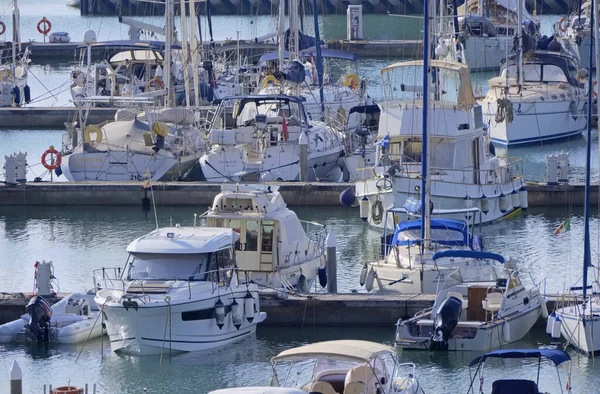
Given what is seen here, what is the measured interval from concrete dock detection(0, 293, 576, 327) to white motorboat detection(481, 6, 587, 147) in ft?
81.5

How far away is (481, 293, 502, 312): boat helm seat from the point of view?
31219 mm

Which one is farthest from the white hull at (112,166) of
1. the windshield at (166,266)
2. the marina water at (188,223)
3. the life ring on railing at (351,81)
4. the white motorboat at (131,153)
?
the windshield at (166,266)

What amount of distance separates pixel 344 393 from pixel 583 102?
3576 cm

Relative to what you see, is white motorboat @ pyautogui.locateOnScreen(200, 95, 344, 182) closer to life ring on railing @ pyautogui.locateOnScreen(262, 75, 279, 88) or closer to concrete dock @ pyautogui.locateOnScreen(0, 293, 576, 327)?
life ring on railing @ pyautogui.locateOnScreen(262, 75, 279, 88)

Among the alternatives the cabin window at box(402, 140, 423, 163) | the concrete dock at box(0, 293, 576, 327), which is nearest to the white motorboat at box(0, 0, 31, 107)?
the cabin window at box(402, 140, 423, 163)

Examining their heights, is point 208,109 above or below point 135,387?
above

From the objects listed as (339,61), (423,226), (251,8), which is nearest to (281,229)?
(423,226)

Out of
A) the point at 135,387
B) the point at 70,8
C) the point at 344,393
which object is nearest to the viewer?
the point at 344,393

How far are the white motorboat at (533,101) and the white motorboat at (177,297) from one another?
26743mm

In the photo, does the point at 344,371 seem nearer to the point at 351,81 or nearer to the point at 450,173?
the point at 450,173

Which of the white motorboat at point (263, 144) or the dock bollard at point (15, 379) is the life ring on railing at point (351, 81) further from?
the dock bollard at point (15, 379)

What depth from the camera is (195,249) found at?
30453 mm

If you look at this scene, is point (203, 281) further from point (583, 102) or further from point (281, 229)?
point (583, 102)

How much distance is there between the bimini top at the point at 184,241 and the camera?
3045 centimetres
